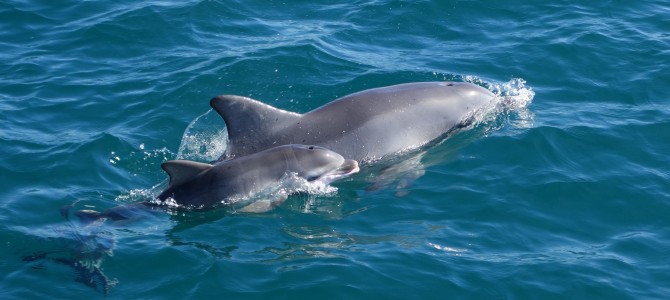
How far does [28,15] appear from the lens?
23312 mm

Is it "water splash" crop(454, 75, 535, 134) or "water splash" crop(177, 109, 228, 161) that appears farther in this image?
"water splash" crop(454, 75, 535, 134)

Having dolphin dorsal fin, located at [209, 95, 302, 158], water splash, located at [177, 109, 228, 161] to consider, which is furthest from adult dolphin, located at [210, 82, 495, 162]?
water splash, located at [177, 109, 228, 161]

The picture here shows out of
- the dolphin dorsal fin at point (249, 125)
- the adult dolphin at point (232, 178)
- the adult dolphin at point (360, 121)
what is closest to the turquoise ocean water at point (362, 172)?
the adult dolphin at point (232, 178)

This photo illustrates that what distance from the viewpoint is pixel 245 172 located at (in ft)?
48.6

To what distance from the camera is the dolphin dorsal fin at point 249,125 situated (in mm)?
15781

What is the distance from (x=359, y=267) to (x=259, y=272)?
54.7 inches

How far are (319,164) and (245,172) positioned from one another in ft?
4.19

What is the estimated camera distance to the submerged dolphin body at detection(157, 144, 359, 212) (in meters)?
14.5

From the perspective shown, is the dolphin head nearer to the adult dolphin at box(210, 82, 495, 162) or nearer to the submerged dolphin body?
the submerged dolphin body

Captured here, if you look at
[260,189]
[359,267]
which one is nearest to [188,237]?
[260,189]

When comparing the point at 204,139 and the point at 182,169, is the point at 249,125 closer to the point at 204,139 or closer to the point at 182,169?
the point at 204,139

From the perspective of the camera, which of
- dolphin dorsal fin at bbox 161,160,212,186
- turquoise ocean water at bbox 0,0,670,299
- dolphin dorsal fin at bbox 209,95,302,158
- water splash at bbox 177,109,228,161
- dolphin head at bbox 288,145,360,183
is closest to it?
turquoise ocean water at bbox 0,0,670,299

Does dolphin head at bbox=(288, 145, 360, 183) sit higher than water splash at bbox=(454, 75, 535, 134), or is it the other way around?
water splash at bbox=(454, 75, 535, 134)

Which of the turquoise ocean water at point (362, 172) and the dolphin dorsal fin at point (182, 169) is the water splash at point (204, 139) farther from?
the dolphin dorsal fin at point (182, 169)
